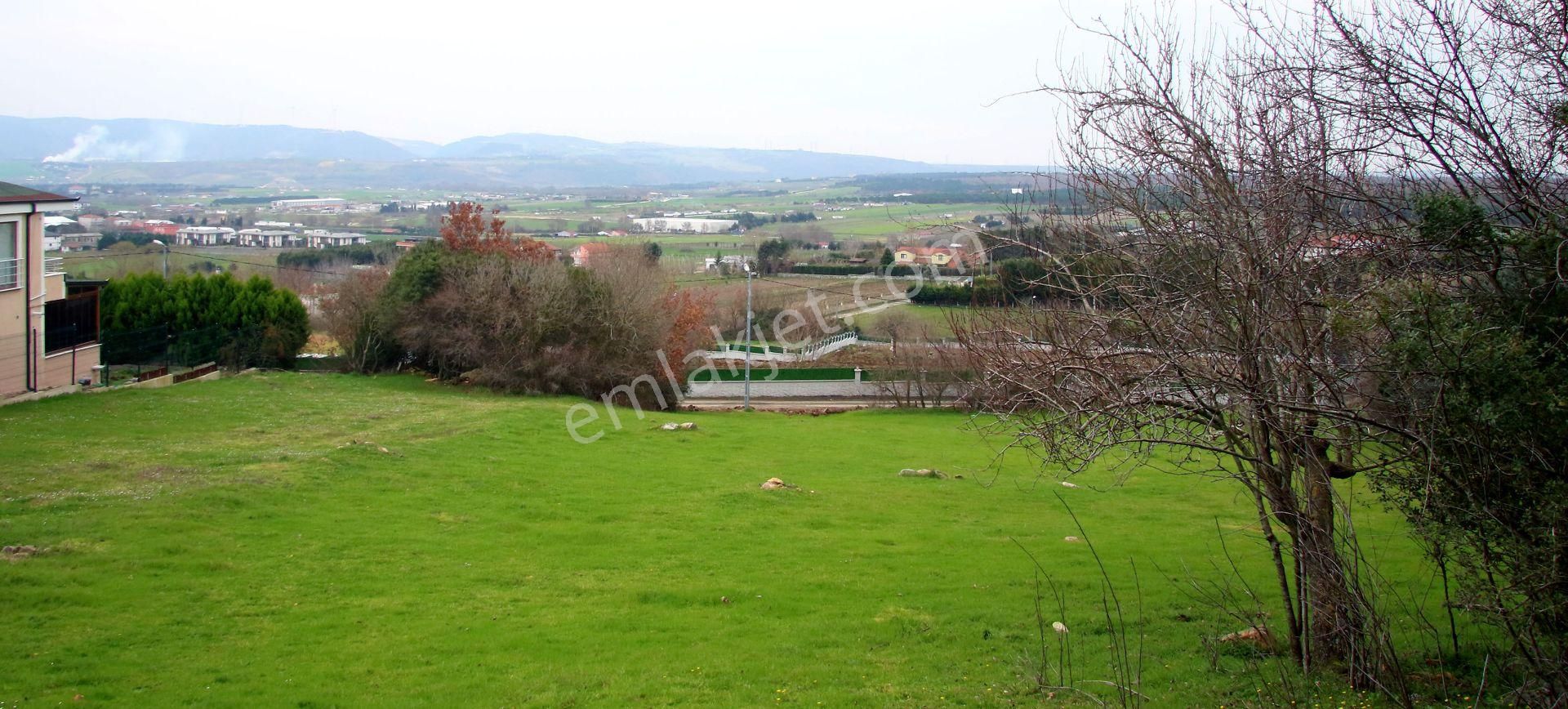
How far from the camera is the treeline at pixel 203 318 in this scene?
1345 inches

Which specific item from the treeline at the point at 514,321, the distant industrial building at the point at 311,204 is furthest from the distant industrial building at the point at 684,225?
the distant industrial building at the point at 311,204

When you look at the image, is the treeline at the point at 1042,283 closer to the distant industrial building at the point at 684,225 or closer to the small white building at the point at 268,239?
the distant industrial building at the point at 684,225

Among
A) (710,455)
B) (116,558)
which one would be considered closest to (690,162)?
(710,455)

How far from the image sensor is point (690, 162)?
185125 mm

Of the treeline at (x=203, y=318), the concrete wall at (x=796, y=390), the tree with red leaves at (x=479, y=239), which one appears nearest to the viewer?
the treeline at (x=203, y=318)

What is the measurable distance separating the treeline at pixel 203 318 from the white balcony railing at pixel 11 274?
8947 millimetres

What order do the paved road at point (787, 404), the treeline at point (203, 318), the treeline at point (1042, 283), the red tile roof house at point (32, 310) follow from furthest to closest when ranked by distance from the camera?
the paved road at point (787, 404) → the treeline at point (203, 318) → the red tile roof house at point (32, 310) → the treeline at point (1042, 283)

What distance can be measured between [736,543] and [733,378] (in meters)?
29.0

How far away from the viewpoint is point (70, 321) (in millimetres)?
27391

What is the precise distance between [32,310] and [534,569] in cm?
1950

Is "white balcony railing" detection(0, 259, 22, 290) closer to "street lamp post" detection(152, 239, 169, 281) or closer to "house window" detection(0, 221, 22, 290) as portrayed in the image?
"house window" detection(0, 221, 22, 290)

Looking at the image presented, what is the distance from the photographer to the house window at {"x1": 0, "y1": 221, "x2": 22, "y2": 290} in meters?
24.4

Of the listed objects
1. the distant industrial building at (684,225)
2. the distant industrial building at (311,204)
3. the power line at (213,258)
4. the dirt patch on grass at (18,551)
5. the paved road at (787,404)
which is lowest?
the paved road at (787,404)

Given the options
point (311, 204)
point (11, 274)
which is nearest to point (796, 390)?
point (11, 274)
